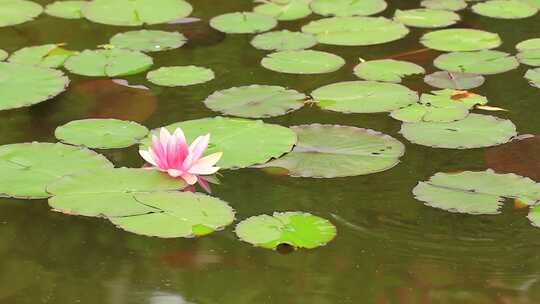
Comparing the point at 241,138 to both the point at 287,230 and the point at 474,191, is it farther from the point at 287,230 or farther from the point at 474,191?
the point at 474,191

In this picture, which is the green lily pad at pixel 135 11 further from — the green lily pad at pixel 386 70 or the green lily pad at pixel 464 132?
the green lily pad at pixel 464 132

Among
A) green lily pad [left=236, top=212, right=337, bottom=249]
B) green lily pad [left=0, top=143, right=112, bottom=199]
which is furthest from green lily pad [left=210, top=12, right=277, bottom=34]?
green lily pad [left=236, top=212, right=337, bottom=249]

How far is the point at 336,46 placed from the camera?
3377 millimetres

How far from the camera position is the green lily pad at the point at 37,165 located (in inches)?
92.4

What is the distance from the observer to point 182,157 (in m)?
2.36

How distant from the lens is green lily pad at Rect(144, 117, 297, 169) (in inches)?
97.6

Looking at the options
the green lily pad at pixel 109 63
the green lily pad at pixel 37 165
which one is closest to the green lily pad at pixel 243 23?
the green lily pad at pixel 109 63

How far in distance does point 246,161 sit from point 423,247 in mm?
532

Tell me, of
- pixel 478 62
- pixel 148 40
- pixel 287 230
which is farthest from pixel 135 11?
pixel 287 230

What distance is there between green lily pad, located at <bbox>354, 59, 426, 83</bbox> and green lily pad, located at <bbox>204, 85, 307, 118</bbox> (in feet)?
0.84

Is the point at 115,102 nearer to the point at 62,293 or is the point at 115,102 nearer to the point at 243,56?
the point at 243,56

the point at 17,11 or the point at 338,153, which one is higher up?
the point at 338,153

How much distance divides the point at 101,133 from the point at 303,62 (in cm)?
80

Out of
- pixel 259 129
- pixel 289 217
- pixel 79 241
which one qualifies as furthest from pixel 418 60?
pixel 79 241
